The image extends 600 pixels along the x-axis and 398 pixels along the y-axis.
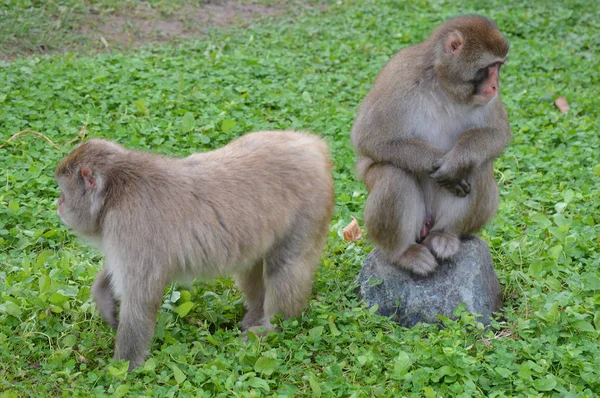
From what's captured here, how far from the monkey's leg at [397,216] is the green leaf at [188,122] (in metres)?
2.74

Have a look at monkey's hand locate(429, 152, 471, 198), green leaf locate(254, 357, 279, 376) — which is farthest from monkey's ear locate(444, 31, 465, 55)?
green leaf locate(254, 357, 279, 376)

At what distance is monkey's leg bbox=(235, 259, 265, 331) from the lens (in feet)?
16.3

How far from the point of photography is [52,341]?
15.2 ft

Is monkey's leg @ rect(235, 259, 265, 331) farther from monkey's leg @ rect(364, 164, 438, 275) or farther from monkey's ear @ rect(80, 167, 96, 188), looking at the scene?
monkey's ear @ rect(80, 167, 96, 188)

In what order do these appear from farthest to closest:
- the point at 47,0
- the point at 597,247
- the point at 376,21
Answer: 1. the point at 376,21
2. the point at 47,0
3. the point at 597,247

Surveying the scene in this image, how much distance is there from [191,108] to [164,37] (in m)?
2.50

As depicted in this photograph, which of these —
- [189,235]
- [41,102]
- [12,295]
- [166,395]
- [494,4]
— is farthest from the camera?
[494,4]

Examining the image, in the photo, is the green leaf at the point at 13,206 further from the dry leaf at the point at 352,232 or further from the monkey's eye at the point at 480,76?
the monkey's eye at the point at 480,76

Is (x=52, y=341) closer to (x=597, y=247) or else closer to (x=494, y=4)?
(x=597, y=247)

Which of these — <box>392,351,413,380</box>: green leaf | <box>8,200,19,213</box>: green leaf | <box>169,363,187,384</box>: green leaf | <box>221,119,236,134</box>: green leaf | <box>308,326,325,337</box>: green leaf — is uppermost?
<box>392,351,413,380</box>: green leaf

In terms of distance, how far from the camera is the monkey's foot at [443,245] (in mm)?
4844

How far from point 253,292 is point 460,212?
132 centimetres

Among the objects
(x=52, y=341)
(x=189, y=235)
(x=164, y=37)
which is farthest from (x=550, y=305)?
Answer: (x=164, y=37)

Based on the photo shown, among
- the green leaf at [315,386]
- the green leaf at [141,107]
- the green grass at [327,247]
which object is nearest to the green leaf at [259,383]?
the green grass at [327,247]
